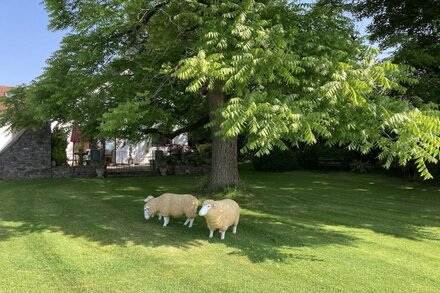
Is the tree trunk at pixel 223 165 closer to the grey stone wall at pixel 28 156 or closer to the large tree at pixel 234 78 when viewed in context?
the large tree at pixel 234 78

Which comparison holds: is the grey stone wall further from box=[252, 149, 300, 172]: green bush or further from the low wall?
box=[252, 149, 300, 172]: green bush

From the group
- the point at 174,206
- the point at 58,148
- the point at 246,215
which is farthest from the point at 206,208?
the point at 58,148

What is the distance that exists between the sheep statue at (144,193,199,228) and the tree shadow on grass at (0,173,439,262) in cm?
31

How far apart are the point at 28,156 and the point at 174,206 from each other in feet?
45.8

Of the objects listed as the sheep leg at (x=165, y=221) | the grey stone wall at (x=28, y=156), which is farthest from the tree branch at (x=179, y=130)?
the grey stone wall at (x=28, y=156)

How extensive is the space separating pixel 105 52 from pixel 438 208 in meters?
11.2

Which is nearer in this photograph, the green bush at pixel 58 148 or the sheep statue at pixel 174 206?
the sheep statue at pixel 174 206

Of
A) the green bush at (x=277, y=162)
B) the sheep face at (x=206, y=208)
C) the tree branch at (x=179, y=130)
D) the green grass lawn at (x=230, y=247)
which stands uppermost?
the tree branch at (x=179, y=130)

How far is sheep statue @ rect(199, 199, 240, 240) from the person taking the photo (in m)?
8.12

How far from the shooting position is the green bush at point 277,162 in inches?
944

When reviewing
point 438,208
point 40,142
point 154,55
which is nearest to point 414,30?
A: point 438,208

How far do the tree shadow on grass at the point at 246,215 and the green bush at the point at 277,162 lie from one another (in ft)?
18.5

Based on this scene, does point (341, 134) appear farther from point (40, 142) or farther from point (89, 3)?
point (40, 142)

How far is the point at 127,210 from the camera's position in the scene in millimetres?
11719
